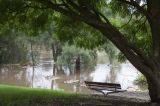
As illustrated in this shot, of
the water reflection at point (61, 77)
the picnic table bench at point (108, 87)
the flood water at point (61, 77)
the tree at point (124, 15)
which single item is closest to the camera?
the tree at point (124, 15)

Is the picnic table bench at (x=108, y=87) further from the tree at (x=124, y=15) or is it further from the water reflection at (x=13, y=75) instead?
the water reflection at (x=13, y=75)

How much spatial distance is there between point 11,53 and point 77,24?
33.7m

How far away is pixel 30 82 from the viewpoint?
116ft

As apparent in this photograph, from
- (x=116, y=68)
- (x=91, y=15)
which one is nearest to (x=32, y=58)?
(x=116, y=68)

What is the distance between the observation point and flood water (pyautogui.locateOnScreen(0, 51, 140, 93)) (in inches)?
1318

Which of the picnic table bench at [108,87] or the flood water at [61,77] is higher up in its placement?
the flood water at [61,77]

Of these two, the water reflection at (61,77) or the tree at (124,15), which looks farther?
the water reflection at (61,77)

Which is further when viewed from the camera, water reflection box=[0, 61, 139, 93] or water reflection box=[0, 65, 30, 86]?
water reflection box=[0, 65, 30, 86]

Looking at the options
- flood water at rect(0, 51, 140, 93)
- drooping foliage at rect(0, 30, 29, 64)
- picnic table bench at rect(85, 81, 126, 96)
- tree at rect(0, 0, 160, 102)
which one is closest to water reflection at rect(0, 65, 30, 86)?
flood water at rect(0, 51, 140, 93)

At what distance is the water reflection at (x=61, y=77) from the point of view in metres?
33.6

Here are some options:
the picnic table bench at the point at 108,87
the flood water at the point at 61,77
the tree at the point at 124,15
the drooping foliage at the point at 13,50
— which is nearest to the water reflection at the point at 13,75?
the flood water at the point at 61,77

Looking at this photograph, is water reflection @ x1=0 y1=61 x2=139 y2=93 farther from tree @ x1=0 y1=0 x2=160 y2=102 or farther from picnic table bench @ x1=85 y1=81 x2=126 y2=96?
tree @ x1=0 y1=0 x2=160 y2=102

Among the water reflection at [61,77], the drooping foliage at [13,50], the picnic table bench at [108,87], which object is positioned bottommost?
the picnic table bench at [108,87]

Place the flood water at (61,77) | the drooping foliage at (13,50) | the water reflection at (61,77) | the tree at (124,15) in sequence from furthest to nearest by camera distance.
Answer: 1. the drooping foliage at (13,50)
2. the water reflection at (61,77)
3. the flood water at (61,77)
4. the tree at (124,15)
